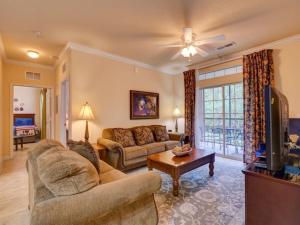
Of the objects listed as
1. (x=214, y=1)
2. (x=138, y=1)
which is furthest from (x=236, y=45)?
(x=138, y=1)

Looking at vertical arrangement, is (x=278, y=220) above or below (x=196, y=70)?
below

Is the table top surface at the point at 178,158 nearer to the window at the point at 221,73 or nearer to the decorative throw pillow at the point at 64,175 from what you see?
the decorative throw pillow at the point at 64,175

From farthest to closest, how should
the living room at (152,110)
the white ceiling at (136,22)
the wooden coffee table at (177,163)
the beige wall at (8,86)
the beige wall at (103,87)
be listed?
1. the beige wall at (8,86)
2. the beige wall at (103,87)
3. the wooden coffee table at (177,163)
4. the white ceiling at (136,22)
5. the living room at (152,110)

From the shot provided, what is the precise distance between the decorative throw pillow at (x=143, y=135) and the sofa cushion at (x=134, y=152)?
1.30 feet

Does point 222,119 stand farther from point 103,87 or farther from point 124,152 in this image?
point 103,87

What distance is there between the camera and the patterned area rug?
194 centimetres

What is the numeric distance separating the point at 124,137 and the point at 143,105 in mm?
1372

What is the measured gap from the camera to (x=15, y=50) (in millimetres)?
3891

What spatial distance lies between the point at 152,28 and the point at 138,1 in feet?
2.38

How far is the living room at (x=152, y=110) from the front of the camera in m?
1.29

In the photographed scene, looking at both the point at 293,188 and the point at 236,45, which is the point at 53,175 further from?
the point at 236,45

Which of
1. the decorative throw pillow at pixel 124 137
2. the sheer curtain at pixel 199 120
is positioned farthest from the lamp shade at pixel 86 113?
the sheer curtain at pixel 199 120

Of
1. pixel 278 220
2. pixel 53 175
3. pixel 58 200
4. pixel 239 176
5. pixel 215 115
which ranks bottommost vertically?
pixel 239 176

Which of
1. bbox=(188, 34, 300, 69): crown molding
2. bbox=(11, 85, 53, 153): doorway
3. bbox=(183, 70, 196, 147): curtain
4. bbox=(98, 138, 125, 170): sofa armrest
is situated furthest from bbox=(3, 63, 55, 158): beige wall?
bbox=(188, 34, 300, 69): crown molding
